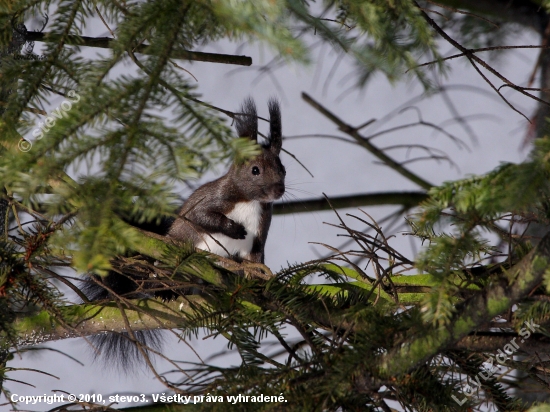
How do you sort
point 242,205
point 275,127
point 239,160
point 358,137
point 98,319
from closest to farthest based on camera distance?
point 239,160 < point 98,319 < point 275,127 < point 242,205 < point 358,137

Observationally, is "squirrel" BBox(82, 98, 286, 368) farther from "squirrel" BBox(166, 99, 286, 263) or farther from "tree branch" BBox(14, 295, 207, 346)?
"tree branch" BBox(14, 295, 207, 346)

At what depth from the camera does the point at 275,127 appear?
4.56ft

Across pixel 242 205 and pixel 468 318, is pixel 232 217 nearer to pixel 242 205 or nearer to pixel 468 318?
pixel 242 205

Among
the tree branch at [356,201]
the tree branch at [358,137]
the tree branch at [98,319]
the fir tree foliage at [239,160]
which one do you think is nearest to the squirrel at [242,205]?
the tree branch at [356,201]

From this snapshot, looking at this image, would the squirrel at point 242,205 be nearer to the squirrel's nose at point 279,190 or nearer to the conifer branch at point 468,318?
the squirrel's nose at point 279,190

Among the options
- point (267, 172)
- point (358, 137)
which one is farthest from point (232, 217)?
point (358, 137)

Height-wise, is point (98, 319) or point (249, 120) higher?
point (249, 120)

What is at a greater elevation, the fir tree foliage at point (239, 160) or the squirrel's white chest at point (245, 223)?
the squirrel's white chest at point (245, 223)

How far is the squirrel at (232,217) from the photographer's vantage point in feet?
4.47

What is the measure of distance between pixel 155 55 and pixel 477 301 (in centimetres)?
40

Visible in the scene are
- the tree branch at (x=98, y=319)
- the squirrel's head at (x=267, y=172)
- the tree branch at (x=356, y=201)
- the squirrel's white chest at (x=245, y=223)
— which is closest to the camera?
the tree branch at (x=98, y=319)

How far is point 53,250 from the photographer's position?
0.87 m

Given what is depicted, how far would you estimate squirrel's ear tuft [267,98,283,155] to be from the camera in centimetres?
133

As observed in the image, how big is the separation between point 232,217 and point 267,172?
0.17m
